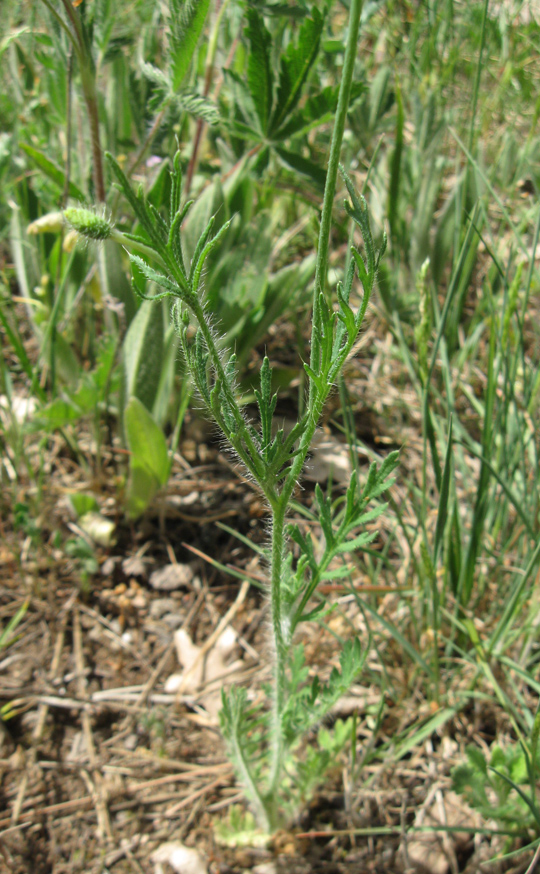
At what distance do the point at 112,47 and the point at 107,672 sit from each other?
1707 millimetres

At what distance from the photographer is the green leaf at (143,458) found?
1831mm

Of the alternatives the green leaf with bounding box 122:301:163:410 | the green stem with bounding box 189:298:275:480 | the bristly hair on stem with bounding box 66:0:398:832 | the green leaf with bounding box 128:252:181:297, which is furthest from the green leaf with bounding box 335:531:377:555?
the green leaf with bounding box 122:301:163:410

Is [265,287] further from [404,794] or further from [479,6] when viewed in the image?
[479,6]

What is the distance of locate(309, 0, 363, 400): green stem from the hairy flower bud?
0.28 m

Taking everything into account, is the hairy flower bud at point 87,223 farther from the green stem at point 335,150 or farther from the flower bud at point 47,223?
the flower bud at point 47,223

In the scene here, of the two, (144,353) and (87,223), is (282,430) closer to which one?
(87,223)

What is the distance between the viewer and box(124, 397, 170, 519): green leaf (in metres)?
1.83

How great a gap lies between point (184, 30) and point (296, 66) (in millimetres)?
431

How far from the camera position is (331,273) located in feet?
7.98

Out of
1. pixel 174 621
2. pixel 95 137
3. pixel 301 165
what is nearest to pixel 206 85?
pixel 301 165

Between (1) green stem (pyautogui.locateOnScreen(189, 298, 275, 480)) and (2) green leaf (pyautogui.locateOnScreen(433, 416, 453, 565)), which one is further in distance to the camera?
(2) green leaf (pyautogui.locateOnScreen(433, 416, 453, 565))

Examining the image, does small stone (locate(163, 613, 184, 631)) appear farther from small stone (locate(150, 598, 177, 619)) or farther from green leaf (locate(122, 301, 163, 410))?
green leaf (locate(122, 301, 163, 410))

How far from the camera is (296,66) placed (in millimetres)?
1635

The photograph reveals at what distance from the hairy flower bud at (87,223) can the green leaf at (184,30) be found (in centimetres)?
63
